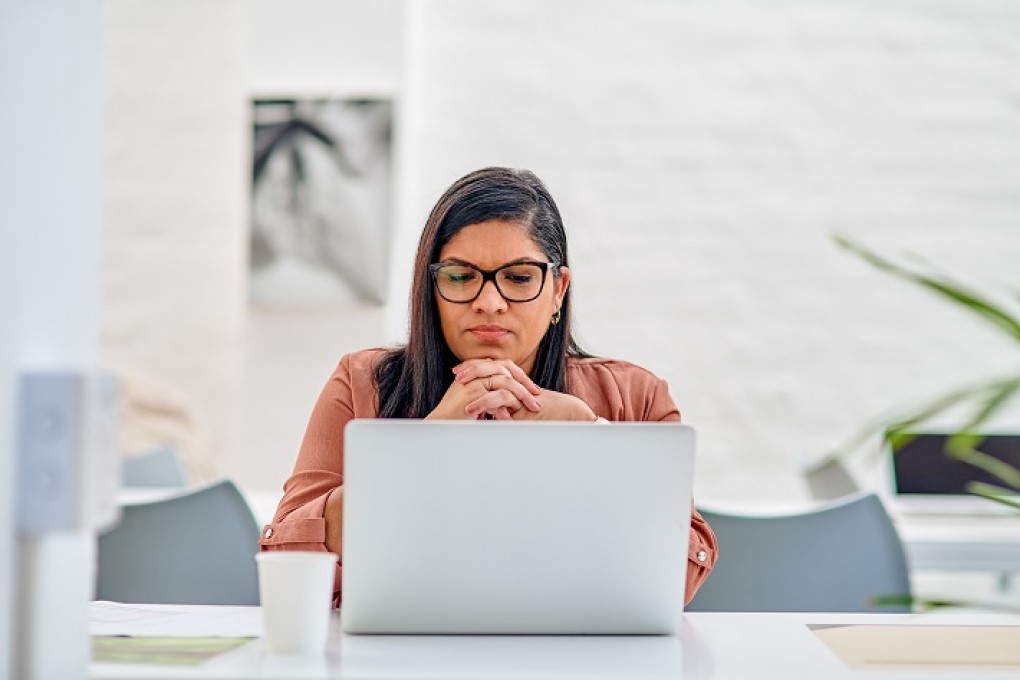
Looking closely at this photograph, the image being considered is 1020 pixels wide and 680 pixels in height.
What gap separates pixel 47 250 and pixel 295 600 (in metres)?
0.42

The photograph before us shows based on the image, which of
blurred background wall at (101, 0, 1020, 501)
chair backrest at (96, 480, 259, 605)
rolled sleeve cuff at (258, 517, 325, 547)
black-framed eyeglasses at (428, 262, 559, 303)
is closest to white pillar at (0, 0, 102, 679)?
rolled sleeve cuff at (258, 517, 325, 547)

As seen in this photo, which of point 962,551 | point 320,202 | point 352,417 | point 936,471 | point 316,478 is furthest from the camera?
point 320,202

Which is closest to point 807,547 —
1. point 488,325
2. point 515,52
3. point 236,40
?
point 488,325

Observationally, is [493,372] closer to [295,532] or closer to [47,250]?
[295,532]

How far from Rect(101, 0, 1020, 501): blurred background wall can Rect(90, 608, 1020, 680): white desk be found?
3.10 metres

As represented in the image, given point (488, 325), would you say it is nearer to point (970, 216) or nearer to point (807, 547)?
point (807, 547)

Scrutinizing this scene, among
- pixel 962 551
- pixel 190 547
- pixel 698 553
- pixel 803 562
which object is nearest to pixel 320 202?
pixel 190 547

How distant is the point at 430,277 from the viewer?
2.05 m

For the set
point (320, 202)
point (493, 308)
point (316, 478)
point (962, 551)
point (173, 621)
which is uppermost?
point (320, 202)

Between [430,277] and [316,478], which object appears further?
[430,277]

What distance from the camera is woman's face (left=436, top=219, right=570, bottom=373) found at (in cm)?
198

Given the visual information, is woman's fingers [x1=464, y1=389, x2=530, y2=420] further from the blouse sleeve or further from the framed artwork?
the framed artwork

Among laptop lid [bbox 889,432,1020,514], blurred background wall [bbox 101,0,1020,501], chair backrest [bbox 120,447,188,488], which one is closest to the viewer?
laptop lid [bbox 889,432,1020,514]

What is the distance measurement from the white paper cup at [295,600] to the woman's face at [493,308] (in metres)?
0.69
